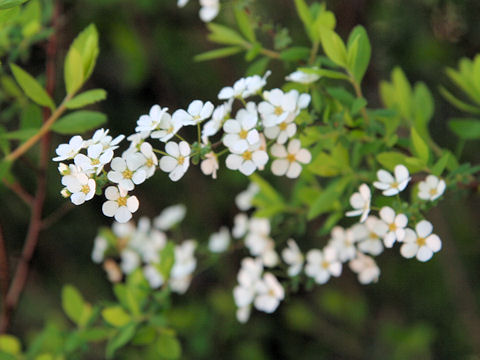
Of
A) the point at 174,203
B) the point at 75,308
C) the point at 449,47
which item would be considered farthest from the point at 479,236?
the point at 75,308

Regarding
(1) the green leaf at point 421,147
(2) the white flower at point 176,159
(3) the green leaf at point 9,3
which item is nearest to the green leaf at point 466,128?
(1) the green leaf at point 421,147

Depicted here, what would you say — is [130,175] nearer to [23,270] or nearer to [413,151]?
[413,151]

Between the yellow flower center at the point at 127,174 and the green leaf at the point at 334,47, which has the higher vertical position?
the yellow flower center at the point at 127,174

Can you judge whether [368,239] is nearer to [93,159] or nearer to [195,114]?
[195,114]

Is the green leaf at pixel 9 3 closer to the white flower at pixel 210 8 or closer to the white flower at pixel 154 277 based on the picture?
the white flower at pixel 210 8

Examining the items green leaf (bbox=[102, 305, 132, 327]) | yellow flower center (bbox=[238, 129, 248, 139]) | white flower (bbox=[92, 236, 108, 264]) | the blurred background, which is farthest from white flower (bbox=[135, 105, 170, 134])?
the blurred background
